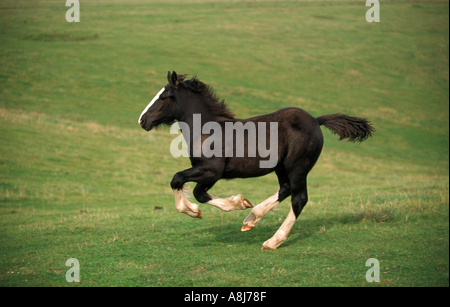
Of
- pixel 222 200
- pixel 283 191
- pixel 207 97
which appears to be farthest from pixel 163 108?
pixel 283 191

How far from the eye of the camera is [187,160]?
87.4 feet

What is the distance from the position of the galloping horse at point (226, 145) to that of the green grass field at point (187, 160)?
935mm

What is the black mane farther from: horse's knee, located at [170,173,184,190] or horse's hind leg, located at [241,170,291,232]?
horse's hind leg, located at [241,170,291,232]

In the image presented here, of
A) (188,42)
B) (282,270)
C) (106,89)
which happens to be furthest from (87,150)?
(188,42)

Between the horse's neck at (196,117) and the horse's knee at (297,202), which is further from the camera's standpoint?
the horse's knee at (297,202)

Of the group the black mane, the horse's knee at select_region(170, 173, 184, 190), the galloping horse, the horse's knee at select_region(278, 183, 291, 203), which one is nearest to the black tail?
the galloping horse

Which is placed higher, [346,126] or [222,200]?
[346,126]

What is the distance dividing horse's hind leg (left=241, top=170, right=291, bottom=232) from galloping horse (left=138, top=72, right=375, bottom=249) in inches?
0.7

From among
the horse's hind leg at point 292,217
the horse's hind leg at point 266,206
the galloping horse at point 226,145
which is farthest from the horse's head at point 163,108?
the horse's hind leg at point 292,217

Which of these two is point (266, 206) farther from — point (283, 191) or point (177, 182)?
point (177, 182)

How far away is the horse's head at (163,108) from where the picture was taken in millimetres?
7113

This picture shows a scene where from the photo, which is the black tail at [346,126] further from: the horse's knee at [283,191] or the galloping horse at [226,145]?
the horse's knee at [283,191]

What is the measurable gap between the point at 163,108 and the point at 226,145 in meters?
1.19

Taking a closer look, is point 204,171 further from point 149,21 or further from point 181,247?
point 149,21
